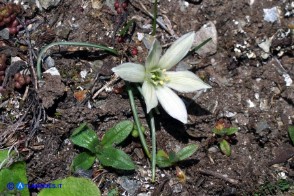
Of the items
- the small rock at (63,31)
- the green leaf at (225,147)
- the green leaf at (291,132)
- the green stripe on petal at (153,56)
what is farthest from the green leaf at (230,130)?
the small rock at (63,31)

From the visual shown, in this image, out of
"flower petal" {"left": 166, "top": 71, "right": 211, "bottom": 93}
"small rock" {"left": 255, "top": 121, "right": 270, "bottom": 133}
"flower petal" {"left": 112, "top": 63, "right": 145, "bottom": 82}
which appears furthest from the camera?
"small rock" {"left": 255, "top": 121, "right": 270, "bottom": 133}

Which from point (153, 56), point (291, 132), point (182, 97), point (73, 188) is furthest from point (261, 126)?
point (73, 188)

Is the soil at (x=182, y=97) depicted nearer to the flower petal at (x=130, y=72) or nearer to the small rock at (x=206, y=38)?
the small rock at (x=206, y=38)

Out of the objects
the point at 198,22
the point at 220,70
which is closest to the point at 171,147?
the point at 220,70

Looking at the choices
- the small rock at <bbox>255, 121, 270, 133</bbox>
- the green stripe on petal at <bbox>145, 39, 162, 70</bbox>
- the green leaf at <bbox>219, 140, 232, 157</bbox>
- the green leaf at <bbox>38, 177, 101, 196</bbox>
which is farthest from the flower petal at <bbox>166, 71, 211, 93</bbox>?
the green leaf at <bbox>38, 177, 101, 196</bbox>

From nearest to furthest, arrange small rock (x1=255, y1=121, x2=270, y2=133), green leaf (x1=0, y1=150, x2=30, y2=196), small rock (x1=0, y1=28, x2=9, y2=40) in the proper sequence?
green leaf (x1=0, y1=150, x2=30, y2=196), small rock (x1=0, y1=28, x2=9, y2=40), small rock (x1=255, y1=121, x2=270, y2=133)

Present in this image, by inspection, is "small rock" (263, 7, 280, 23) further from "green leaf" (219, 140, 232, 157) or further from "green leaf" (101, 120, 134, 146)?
"green leaf" (101, 120, 134, 146)
